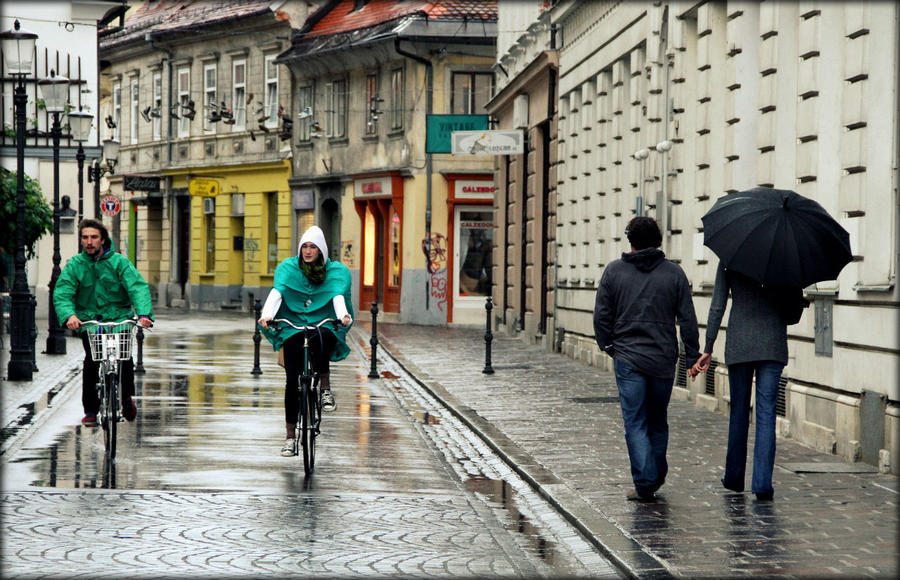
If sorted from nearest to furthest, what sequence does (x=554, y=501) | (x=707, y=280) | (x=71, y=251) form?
1. (x=554, y=501)
2. (x=707, y=280)
3. (x=71, y=251)

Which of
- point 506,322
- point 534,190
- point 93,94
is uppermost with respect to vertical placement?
point 93,94

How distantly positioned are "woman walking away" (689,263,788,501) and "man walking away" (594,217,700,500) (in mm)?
232

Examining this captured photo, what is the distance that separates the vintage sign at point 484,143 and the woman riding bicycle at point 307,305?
1700 centimetres

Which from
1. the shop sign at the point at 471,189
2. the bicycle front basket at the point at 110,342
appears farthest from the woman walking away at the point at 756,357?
the shop sign at the point at 471,189

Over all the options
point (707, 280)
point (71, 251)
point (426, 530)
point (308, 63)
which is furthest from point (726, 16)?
point (308, 63)

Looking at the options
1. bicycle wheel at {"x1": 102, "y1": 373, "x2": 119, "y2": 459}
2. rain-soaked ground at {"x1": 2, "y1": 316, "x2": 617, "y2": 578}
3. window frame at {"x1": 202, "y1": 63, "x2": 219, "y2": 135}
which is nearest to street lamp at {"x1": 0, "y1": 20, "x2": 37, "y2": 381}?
rain-soaked ground at {"x1": 2, "y1": 316, "x2": 617, "y2": 578}

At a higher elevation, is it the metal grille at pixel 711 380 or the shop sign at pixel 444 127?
the shop sign at pixel 444 127

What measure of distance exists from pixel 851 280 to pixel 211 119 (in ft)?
122

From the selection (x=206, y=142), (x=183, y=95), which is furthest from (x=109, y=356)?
(x=183, y=95)

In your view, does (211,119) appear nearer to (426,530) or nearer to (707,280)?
(707,280)

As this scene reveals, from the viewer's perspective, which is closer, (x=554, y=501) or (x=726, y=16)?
(x=554, y=501)

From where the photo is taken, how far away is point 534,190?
101 ft

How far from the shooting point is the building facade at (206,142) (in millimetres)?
48094

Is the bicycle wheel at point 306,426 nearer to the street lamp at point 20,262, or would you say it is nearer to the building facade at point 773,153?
the building facade at point 773,153
